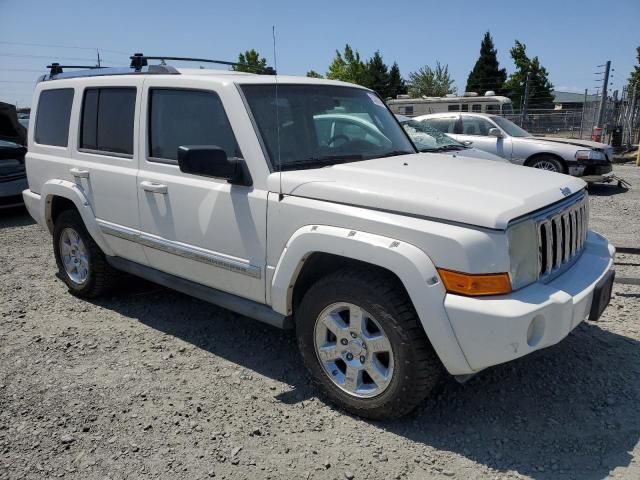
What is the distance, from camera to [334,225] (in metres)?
2.92

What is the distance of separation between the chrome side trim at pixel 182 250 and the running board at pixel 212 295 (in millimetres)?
221

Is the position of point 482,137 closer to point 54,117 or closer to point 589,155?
point 589,155

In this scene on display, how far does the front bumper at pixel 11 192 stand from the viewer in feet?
28.7

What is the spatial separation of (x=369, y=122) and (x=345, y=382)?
2.01 metres

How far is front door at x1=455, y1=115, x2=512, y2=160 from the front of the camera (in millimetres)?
11258

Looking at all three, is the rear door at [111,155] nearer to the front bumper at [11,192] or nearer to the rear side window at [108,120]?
the rear side window at [108,120]


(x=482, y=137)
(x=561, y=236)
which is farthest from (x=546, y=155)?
(x=561, y=236)

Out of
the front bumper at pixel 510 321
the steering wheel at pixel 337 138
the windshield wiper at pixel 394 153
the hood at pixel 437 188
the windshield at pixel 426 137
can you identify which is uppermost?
the steering wheel at pixel 337 138

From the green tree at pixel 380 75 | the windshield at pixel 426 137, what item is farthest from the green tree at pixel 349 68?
the windshield at pixel 426 137

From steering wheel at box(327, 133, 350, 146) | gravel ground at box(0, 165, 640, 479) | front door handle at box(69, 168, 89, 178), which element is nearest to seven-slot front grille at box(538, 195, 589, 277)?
gravel ground at box(0, 165, 640, 479)

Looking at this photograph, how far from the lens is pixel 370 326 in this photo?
2977 millimetres

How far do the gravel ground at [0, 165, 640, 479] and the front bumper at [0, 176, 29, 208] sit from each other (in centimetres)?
503

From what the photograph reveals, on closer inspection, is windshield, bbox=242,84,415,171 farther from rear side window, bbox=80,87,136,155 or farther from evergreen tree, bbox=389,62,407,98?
evergreen tree, bbox=389,62,407,98

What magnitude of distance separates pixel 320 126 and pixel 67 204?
2650 millimetres
